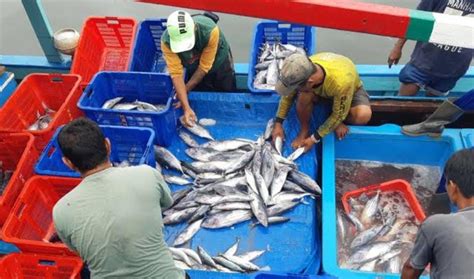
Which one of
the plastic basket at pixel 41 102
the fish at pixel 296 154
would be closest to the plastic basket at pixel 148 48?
the plastic basket at pixel 41 102

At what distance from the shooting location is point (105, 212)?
→ 7.48ft

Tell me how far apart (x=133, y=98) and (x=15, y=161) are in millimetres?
1352

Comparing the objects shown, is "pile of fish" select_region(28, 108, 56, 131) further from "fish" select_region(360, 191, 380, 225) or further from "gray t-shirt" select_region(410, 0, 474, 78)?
"gray t-shirt" select_region(410, 0, 474, 78)

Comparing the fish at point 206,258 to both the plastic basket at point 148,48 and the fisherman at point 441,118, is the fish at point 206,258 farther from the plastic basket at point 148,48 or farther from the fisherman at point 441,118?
the plastic basket at point 148,48

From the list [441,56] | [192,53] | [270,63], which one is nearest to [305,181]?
[270,63]

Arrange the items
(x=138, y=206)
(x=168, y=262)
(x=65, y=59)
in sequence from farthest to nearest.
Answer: (x=65, y=59) → (x=168, y=262) → (x=138, y=206)

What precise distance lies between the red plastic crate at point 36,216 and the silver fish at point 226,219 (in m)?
1.17

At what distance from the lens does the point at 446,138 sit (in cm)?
418

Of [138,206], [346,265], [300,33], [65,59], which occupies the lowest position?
[346,265]

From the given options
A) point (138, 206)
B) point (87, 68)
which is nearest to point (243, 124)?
point (87, 68)

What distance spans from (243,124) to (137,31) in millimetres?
1751

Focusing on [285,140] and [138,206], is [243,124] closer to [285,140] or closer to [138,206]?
[285,140]

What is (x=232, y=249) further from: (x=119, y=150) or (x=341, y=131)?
(x=341, y=131)

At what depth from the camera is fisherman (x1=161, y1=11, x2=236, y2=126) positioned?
4090 millimetres
